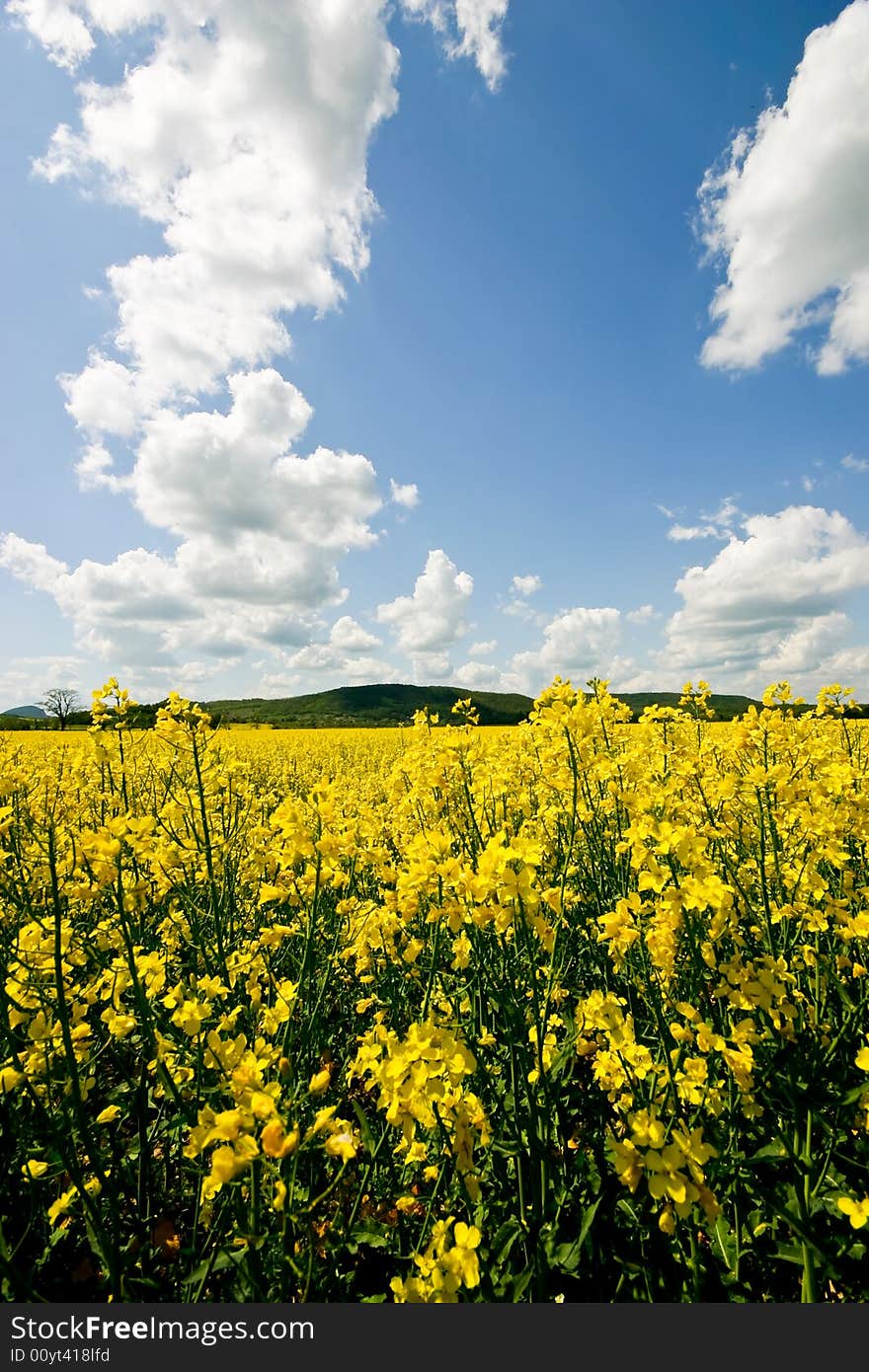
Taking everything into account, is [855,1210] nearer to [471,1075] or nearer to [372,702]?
[471,1075]

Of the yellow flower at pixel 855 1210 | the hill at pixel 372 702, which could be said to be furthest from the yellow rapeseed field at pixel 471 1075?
the hill at pixel 372 702

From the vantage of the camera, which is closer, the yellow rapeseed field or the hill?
the yellow rapeseed field

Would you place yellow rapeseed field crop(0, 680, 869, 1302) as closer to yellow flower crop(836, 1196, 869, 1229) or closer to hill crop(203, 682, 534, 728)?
yellow flower crop(836, 1196, 869, 1229)

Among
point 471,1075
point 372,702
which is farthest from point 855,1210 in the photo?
point 372,702

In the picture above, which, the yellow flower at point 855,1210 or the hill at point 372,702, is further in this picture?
the hill at point 372,702

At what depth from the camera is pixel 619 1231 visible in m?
2.17

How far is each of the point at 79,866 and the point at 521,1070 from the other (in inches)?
83.4

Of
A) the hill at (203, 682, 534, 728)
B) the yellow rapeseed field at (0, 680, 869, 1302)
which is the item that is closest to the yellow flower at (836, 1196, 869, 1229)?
the yellow rapeseed field at (0, 680, 869, 1302)

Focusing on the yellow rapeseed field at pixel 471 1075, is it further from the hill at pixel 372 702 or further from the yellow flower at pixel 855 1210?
the hill at pixel 372 702

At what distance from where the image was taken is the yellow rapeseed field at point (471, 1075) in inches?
68.4

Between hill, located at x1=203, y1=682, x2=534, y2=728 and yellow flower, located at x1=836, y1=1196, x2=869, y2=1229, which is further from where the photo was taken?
hill, located at x1=203, y1=682, x2=534, y2=728

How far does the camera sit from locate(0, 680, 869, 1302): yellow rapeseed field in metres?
1.74
